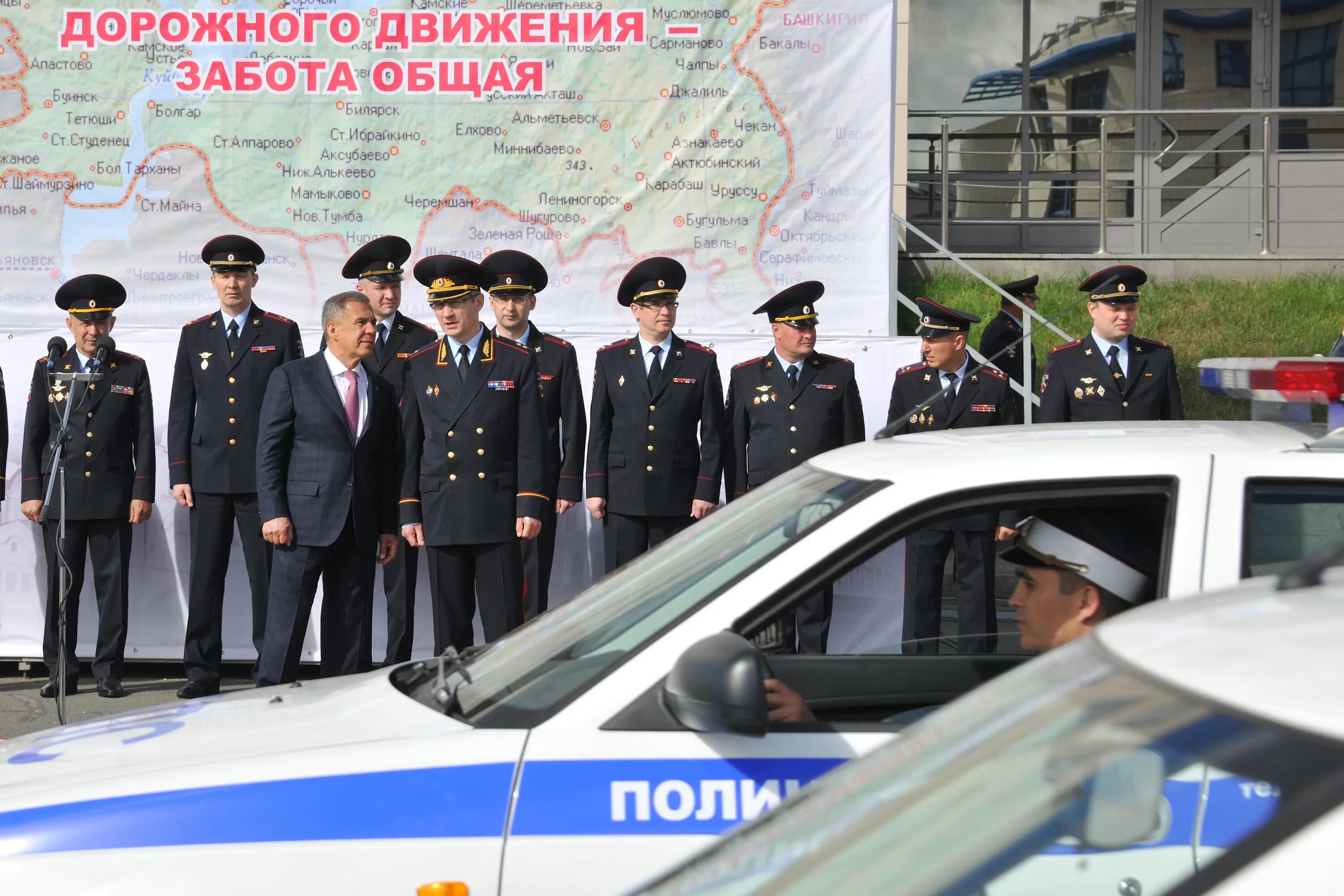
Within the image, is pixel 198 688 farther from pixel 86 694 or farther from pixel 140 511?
pixel 140 511

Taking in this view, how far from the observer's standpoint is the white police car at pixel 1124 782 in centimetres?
106

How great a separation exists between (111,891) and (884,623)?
4.70 meters

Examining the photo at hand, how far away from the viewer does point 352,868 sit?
6.98ft

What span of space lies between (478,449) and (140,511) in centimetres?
202

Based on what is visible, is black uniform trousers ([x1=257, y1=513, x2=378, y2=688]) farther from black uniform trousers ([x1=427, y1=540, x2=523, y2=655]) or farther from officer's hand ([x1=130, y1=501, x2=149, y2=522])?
officer's hand ([x1=130, y1=501, x2=149, y2=522])

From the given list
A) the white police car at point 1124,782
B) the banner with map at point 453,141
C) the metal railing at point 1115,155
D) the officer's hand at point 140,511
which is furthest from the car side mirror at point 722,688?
the metal railing at point 1115,155

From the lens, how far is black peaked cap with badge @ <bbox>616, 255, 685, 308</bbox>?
272 inches

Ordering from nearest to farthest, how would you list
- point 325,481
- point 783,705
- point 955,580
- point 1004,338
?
point 783,705
point 325,481
point 955,580
point 1004,338

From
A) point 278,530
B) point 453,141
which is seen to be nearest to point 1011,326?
point 453,141

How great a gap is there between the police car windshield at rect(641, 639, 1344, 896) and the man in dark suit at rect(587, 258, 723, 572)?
521cm

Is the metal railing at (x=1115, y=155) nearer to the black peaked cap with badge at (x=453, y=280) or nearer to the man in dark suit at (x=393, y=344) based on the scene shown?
the man in dark suit at (x=393, y=344)

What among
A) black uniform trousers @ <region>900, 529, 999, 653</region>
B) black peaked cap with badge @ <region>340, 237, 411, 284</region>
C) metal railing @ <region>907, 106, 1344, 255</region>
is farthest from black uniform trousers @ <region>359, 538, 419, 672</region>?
metal railing @ <region>907, 106, 1344, 255</region>

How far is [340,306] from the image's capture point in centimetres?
595

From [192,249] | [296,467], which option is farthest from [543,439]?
[192,249]
